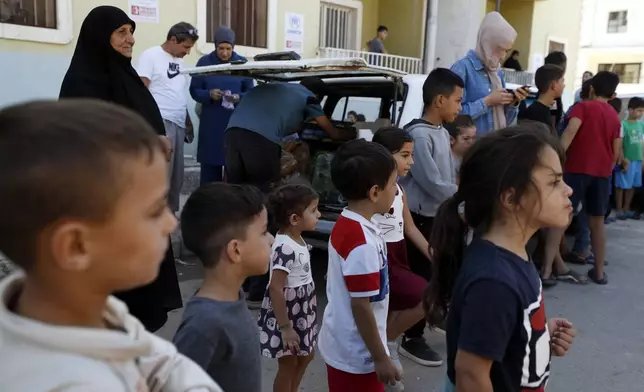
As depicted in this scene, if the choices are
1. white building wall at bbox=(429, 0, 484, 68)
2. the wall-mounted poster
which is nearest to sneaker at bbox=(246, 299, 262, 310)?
the wall-mounted poster

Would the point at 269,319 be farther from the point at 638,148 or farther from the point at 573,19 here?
the point at 573,19

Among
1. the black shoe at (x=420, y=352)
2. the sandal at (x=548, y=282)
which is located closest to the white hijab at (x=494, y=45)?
→ the sandal at (x=548, y=282)

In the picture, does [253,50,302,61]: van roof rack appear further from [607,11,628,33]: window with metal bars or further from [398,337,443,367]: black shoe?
[607,11,628,33]: window with metal bars

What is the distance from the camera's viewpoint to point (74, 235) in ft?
2.62

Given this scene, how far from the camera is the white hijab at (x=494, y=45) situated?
14.3 feet

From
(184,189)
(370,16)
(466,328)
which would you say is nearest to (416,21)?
(370,16)

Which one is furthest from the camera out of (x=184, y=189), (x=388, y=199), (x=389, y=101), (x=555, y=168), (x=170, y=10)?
(x=170, y=10)

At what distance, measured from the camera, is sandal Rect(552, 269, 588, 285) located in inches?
207

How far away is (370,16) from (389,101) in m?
9.65

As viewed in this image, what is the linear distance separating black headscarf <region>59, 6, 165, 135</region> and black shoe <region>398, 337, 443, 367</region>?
79.7 inches

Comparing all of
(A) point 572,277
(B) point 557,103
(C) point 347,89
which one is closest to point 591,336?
(A) point 572,277

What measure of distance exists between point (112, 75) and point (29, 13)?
4.13m

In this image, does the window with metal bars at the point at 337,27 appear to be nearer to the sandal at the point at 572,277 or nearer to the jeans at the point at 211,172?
the jeans at the point at 211,172

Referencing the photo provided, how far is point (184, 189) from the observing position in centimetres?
688
